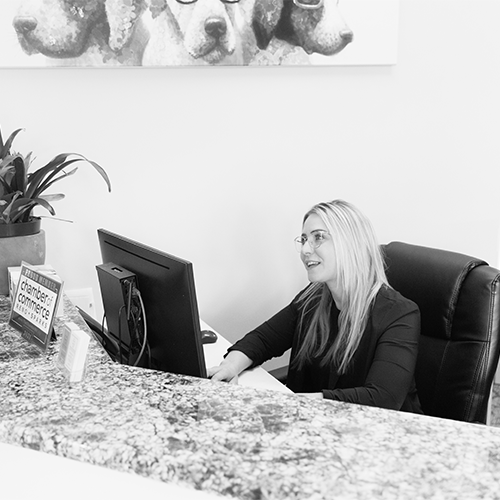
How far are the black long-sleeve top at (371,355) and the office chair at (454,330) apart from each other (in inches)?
2.9

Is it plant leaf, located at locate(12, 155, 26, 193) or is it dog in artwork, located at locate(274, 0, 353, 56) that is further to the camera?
dog in artwork, located at locate(274, 0, 353, 56)

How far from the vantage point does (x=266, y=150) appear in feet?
8.87

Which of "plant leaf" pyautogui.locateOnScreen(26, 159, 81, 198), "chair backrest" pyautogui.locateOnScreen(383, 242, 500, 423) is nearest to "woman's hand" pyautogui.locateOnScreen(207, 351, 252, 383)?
"chair backrest" pyautogui.locateOnScreen(383, 242, 500, 423)

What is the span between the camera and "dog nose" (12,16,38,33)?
2199 millimetres

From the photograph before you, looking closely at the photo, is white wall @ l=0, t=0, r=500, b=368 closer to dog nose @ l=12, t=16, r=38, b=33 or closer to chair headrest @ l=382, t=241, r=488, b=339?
dog nose @ l=12, t=16, r=38, b=33

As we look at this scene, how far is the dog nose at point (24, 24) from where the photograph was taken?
220 centimetres

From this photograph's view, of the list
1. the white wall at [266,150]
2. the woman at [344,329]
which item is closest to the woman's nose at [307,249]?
the woman at [344,329]

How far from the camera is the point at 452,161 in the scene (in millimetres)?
3008

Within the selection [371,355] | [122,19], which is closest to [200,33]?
[122,19]

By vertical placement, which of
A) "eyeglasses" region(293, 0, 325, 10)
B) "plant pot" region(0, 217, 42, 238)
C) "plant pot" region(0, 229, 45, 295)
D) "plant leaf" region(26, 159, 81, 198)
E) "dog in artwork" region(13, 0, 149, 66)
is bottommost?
"plant pot" region(0, 229, 45, 295)

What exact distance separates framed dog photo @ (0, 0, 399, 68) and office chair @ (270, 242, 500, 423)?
947 mm

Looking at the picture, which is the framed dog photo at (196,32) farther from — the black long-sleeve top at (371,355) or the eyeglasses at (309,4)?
the black long-sleeve top at (371,355)

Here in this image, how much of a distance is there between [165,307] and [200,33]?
1.23 m

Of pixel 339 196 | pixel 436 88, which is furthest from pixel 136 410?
pixel 436 88
